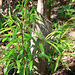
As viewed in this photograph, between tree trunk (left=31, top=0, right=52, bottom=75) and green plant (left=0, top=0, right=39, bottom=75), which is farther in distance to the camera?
tree trunk (left=31, top=0, right=52, bottom=75)

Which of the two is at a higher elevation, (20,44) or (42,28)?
(42,28)

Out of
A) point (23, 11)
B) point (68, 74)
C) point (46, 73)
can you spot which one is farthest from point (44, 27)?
point (68, 74)

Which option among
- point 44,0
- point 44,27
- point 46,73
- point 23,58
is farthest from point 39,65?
point 44,0

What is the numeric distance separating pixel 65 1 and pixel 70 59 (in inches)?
107

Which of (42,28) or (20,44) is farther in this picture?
(42,28)

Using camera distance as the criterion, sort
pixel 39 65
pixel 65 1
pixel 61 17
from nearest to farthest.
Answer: pixel 39 65 → pixel 61 17 → pixel 65 1

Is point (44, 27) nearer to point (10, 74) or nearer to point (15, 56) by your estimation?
point (15, 56)

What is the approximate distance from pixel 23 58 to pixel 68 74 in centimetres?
106

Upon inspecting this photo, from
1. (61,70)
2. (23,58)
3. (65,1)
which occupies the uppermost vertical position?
(65,1)

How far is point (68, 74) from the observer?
1.98 meters

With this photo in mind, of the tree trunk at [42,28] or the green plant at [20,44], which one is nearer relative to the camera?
the green plant at [20,44]

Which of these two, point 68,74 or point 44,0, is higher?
point 44,0

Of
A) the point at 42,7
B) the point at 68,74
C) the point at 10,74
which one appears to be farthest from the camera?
the point at 10,74

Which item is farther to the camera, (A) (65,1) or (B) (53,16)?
(A) (65,1)
